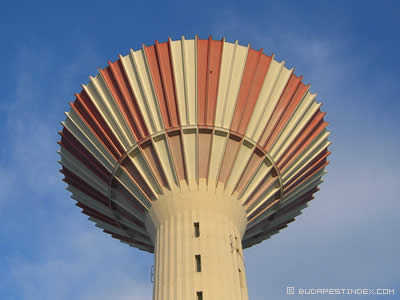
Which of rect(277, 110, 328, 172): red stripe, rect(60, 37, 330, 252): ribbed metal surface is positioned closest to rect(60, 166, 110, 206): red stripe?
rect(60, 37, 330, 252): ribbed metal surface

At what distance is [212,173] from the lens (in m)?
26.3

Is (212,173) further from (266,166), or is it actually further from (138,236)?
(138,236)

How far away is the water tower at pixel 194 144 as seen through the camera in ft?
84.1

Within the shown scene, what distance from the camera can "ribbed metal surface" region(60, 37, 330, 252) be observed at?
2661 cm

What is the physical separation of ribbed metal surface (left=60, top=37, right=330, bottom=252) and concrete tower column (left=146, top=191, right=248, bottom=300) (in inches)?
30.6

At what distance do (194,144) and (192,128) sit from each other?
836 mm

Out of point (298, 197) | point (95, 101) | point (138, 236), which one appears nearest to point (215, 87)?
point (95, 101)

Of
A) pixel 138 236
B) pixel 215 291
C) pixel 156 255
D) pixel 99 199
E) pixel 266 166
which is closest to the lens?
pixel 215 291

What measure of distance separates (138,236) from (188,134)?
908cm

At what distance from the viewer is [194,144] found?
26.6 metres

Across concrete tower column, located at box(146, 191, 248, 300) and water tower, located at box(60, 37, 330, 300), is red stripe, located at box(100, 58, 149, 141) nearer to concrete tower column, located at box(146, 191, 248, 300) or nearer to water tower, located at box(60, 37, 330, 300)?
water tower, located at box(60, 37, 330, 300)

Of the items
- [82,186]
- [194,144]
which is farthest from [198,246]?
[82,186]

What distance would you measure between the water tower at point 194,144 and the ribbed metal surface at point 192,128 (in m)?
0.06

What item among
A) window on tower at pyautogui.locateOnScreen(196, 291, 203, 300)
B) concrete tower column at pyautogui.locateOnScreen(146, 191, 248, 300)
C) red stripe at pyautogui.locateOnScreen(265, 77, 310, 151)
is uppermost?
red stripe at pyautogui.locateOnScreen(265, 77, 310, 151)
